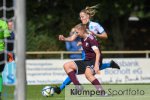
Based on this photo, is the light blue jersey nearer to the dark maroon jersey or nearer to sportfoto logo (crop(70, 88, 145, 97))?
the dark maroon jersey

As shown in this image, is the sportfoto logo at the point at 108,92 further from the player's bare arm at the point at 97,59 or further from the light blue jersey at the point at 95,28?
the light blue jersey at the point at 95,28

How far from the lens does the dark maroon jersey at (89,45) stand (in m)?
12.8

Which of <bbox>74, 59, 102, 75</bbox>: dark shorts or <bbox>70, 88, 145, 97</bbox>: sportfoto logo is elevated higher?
<bbox>74, 59, 102, 75</bbox>: dark shorts

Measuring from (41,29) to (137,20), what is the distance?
20.1ft

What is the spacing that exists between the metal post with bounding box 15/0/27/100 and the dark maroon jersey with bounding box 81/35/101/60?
6.06 meters

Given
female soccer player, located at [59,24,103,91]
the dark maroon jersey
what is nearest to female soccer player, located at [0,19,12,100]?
female soccer player, located at [59,24,103,91]

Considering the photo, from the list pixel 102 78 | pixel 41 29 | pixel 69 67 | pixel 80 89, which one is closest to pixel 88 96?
pixel 80 89

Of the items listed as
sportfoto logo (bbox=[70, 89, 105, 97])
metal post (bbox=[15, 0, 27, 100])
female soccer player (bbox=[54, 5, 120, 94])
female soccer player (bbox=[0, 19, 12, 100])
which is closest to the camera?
metal post (bbox=[15, 0, 27, 100])

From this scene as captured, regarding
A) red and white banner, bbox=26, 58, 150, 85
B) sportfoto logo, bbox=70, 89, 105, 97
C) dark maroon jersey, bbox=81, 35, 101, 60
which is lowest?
red and white banner, bbox=26, 58, 150, 85

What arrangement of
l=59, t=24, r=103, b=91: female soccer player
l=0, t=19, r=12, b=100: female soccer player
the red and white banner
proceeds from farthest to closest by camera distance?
the red and white banner
l=59, t=24, r=103, b=91: female soccer player
l=0, t=19, r=12, b=100: female soccer player

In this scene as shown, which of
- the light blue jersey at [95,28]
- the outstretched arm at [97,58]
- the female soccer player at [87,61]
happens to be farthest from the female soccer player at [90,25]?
the outstretched arm at [97,58]

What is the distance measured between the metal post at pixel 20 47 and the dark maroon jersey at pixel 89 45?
19.9 feet

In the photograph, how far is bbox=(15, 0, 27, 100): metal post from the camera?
263 inches

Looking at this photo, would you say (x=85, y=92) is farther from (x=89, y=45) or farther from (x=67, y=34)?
(x=67, y=34)
